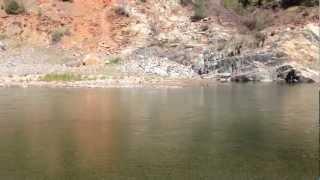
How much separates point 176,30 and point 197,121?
133 feet

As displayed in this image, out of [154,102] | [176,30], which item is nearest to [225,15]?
[176,30]

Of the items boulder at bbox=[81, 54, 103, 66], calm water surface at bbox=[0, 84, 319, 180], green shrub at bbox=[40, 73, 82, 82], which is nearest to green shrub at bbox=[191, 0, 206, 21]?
boulder at bbox=[81, 54, 103, 66]

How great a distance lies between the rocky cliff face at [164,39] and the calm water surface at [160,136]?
49.4 ft

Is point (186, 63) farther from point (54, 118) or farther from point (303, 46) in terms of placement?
point (54, 118)

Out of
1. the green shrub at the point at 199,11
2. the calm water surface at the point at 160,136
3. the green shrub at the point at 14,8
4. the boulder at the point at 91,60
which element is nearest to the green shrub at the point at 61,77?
the boulder at the point at 91,60

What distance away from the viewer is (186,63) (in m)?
69.3

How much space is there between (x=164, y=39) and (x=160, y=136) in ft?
145

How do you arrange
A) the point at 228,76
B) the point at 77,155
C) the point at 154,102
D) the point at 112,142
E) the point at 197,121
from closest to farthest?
the point at 77,155, the point at 112,142, the point at 197,121, the point at 154,102, the point at 228,76

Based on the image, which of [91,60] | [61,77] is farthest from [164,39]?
[61,77]

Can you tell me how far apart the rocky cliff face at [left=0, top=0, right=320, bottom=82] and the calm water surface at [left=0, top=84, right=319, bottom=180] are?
15.1 m

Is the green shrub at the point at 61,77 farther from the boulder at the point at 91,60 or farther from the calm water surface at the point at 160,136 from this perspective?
the calm water surface at the point at 160,136

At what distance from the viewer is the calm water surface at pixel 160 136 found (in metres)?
23.2

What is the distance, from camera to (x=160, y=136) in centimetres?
3073

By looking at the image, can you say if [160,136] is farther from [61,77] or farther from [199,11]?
[199,11]
